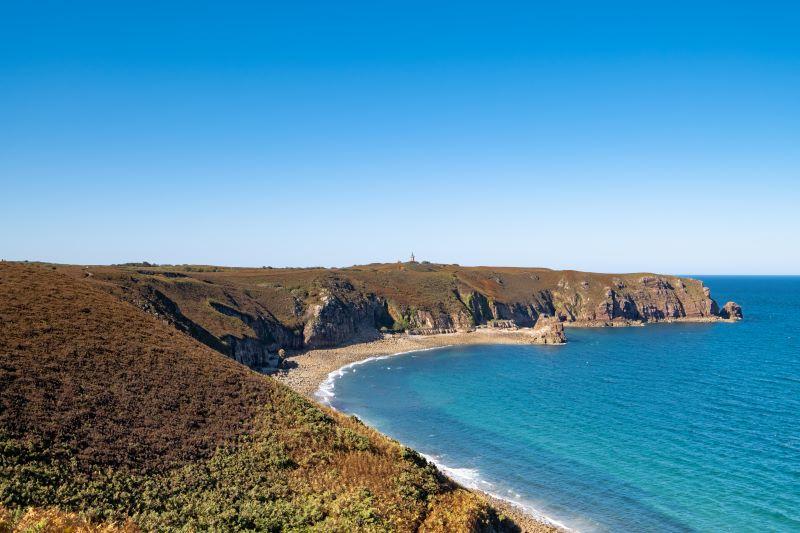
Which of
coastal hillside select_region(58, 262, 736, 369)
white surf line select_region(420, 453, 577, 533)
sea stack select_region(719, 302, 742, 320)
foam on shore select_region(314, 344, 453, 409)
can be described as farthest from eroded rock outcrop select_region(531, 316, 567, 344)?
white surf line select_region(420, 453, 577, 533)

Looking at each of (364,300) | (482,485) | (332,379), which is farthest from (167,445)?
(364,300)

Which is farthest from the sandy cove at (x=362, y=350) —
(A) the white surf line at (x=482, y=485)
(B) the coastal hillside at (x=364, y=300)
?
(A) the white surf line at (x=482, y=485)

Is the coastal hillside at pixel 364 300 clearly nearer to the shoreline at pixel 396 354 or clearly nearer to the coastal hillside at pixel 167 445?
the shoreline at pixel 396 354

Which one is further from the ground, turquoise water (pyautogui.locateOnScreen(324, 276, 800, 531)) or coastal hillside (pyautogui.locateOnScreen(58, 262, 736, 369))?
coastal hillside (pyautogui.locateOnScreen(58, 262, 736, 369))

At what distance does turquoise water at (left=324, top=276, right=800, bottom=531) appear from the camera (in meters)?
40.0

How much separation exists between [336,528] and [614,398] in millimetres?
62391

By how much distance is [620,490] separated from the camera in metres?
42.4

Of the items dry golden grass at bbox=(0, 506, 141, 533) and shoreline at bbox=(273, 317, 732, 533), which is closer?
dry golden grass at bbox=(0, 506, 141, 533)

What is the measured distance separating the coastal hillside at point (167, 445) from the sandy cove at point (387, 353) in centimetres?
Result: 747

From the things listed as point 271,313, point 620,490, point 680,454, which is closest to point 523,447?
point 620,490

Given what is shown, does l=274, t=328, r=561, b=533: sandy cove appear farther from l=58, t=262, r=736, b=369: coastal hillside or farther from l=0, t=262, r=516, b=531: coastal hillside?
l=0, t=262, r=516, b=531: coastal hillside

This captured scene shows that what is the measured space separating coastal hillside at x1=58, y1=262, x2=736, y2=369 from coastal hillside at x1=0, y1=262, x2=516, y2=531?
21599mm

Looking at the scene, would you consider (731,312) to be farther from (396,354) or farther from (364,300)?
(364,300)

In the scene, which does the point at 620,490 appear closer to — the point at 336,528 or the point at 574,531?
the point at 574,531
